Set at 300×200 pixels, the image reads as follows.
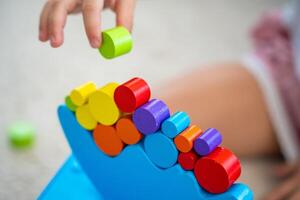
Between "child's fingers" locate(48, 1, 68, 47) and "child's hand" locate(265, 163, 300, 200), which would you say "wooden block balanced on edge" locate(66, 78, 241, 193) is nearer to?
"child's fingers" locate(48, 1, 68, 47)

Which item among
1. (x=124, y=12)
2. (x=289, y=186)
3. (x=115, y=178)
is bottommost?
(x=289, y=186)

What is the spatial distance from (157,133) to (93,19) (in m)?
0.09

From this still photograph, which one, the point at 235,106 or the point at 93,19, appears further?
the point at 235,106

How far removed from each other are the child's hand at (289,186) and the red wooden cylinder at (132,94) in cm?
34

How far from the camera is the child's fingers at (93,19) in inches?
12.4

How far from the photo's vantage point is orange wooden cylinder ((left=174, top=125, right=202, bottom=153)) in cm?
29

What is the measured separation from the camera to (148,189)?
1.08 ft

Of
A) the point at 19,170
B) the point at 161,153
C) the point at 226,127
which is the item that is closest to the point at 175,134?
the point at 161,153

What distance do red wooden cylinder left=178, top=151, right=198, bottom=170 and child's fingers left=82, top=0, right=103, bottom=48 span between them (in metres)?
0.10

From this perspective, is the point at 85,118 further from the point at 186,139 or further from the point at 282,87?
the point at 282,87

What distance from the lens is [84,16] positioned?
32 centimetres

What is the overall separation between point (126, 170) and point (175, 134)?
0.06m

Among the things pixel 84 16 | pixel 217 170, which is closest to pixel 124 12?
pixel 84 16

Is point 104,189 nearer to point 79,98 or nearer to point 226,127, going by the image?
point 79,98
